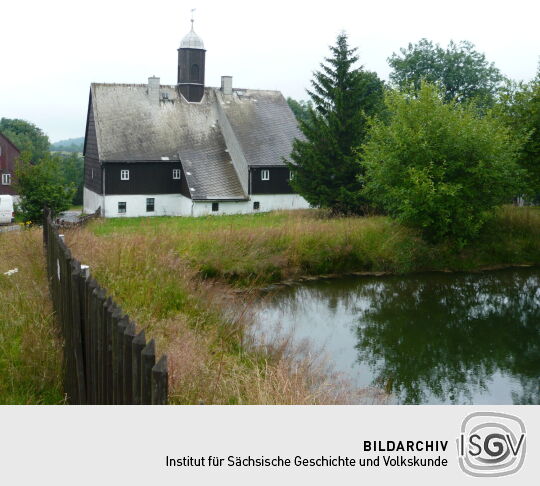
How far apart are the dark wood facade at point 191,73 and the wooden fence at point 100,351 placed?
3343 centimetres

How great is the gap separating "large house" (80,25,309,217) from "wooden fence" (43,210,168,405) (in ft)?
93.3

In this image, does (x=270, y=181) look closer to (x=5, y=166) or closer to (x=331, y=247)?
(x=331, y=247)

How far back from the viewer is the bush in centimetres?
2148

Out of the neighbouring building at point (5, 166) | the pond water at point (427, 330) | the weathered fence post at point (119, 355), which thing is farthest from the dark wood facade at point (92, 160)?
the weathered fence post at point (119, 355)

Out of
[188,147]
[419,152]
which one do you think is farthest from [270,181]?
[419,152]

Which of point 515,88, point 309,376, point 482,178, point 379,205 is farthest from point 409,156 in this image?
point 309,376

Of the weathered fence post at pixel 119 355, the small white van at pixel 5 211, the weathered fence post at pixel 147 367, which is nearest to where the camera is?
the weathered fence post at pixel 147 367

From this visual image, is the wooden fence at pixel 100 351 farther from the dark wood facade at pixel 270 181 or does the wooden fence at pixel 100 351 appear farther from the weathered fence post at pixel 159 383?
the dark wood facade at pixel 270 181

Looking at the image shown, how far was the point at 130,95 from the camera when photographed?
37.9 metres

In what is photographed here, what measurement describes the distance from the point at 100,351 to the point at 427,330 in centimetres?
1133

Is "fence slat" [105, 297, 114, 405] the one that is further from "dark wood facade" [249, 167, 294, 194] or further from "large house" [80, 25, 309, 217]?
"dark wood facade" [249, 167, 294, 194]

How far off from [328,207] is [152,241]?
14.2m

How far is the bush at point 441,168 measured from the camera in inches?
846

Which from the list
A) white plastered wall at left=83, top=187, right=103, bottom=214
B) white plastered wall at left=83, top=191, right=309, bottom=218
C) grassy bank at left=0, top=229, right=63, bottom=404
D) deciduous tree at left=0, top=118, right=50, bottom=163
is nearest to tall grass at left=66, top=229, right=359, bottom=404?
grassy bank at left=0, top=229, right=63, bottom=404
